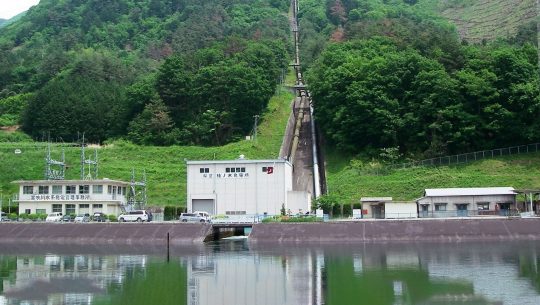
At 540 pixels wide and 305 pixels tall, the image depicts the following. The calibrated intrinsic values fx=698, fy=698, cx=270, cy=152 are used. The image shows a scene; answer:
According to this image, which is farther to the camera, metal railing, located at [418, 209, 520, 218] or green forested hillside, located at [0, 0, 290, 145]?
green forested hillside, located at [0, 0, 290, 145]

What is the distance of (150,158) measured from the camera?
3142 inches

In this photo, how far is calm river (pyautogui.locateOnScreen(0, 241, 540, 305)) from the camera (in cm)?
2797

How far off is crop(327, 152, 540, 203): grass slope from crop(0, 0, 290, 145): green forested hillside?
23.2 meters

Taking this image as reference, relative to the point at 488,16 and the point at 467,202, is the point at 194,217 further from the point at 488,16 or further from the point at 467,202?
the point at 488,16

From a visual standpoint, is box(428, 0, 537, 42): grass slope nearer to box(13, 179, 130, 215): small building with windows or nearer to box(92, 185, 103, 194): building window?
box(92, 185, 103, 194): building window

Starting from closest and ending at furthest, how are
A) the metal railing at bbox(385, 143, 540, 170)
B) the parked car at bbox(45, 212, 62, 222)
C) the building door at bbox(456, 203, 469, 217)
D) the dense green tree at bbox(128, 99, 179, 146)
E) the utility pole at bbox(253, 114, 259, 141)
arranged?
the building door at bbox(456, 203, 469, 217) < the parked car at bbox(45, 212, 62, 222) < the metal railing at bbox(385, 143, 540, 170) < the utility pole at bbox(253, 114, 259, 141) < the dense green tree at bbox(128, 99, 179, 146)

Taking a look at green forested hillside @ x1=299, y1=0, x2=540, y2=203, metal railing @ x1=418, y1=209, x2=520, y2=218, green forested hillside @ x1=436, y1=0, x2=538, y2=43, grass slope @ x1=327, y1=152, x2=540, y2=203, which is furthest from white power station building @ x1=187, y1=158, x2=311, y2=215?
green forested hillside @ x1=436, y1=0, x2=538, y2=43

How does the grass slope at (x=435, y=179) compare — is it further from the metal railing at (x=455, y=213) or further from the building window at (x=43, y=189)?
the building window at (x=43, y=189)

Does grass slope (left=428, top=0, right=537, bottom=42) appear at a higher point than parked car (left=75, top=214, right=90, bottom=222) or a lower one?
higher

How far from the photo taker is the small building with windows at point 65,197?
6272 centimetres

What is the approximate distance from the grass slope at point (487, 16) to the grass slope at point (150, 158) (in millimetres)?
71591

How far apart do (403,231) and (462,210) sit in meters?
8.27

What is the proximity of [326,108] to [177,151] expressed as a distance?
18.0 m

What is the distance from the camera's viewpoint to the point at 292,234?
51375mm
